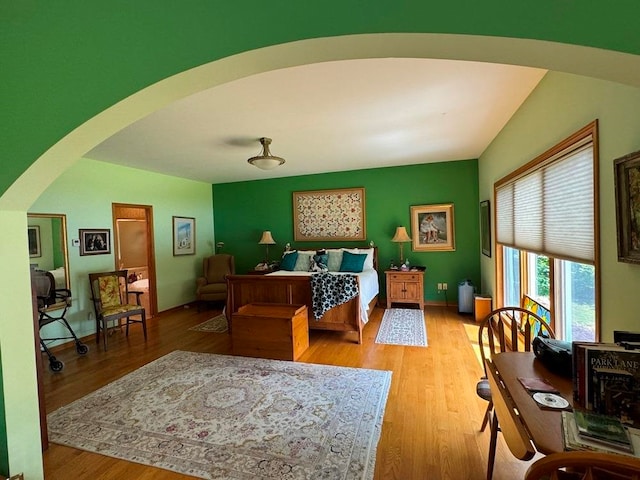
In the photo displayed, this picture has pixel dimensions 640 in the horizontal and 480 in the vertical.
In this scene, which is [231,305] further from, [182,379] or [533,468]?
[533,468]

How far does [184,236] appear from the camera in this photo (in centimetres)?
581

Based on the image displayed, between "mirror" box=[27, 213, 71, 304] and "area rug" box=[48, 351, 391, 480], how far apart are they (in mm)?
1941

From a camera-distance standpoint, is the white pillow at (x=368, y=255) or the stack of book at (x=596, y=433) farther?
the white pillow at (x=368, y=255)

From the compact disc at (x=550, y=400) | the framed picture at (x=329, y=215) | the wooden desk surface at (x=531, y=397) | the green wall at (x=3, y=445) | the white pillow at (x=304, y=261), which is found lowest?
the green wall at (x=3, y=445)

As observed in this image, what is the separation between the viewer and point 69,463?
5.96ft

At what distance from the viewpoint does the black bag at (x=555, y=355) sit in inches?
51.1

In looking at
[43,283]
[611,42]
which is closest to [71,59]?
[611,42]

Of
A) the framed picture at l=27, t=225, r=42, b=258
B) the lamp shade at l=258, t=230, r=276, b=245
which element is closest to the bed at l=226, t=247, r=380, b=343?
the lamp shade at l=258, t=230, r=276, b=245

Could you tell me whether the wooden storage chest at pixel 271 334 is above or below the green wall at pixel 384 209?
below

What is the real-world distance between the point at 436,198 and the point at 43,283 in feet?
19.1

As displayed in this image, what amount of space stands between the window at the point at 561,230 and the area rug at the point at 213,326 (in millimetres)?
3908

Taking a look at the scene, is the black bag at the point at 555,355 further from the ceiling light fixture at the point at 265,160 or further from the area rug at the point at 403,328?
the ceiling light fixture at the point at 265,160

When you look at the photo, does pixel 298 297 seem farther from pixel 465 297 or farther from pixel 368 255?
pixel 465 297

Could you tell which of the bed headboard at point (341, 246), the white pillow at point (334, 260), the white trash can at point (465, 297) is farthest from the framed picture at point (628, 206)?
the bed headboard at point (341, 246)
